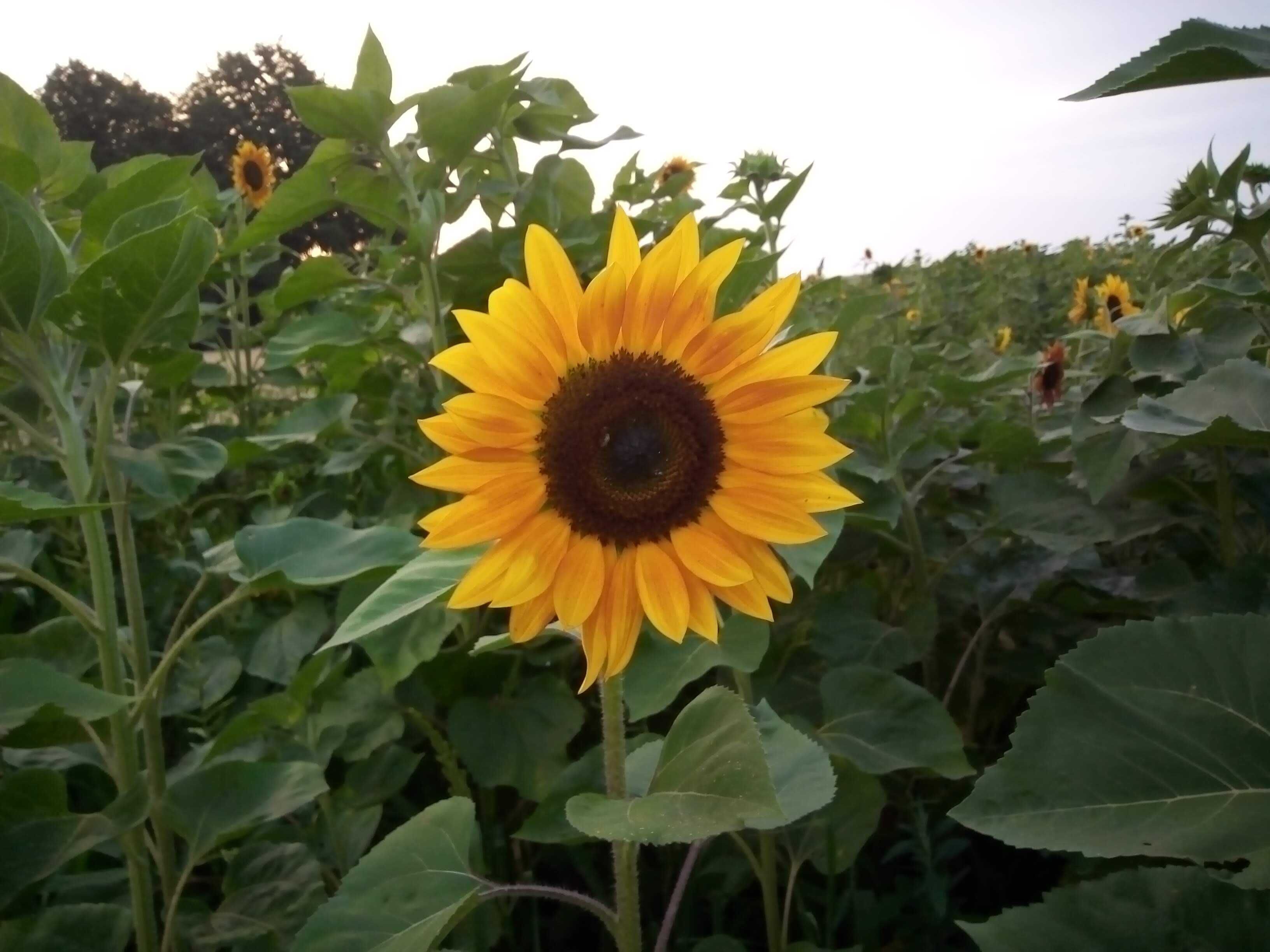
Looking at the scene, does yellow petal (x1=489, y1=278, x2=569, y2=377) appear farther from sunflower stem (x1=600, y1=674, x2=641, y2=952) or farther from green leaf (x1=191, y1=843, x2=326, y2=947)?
green leaf (x1=191, y1=843, x2=326, y2=947)

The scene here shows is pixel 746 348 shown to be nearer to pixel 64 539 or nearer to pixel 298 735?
pixel 298 735

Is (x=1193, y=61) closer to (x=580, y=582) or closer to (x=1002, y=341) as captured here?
(x=580, y=582)

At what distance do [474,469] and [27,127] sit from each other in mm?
852

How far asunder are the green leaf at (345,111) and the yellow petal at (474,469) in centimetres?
78

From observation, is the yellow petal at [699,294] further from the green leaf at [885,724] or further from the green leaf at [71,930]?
the green leaf at [71,930]

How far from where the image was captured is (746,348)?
2.39ft

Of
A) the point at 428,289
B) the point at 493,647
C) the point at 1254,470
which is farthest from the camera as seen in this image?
the point at 428,289

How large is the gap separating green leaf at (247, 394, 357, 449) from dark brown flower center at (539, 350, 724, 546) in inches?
29.1

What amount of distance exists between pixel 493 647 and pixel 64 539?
1.34 metres

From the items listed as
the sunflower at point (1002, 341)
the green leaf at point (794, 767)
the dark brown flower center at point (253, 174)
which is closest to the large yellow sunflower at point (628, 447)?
the green leaf at point (794, 767)

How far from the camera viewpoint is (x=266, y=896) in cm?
95

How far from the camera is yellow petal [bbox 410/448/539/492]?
0.69 meters

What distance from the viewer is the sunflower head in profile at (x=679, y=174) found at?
2164 mm

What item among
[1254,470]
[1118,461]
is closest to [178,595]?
[1118,461]
